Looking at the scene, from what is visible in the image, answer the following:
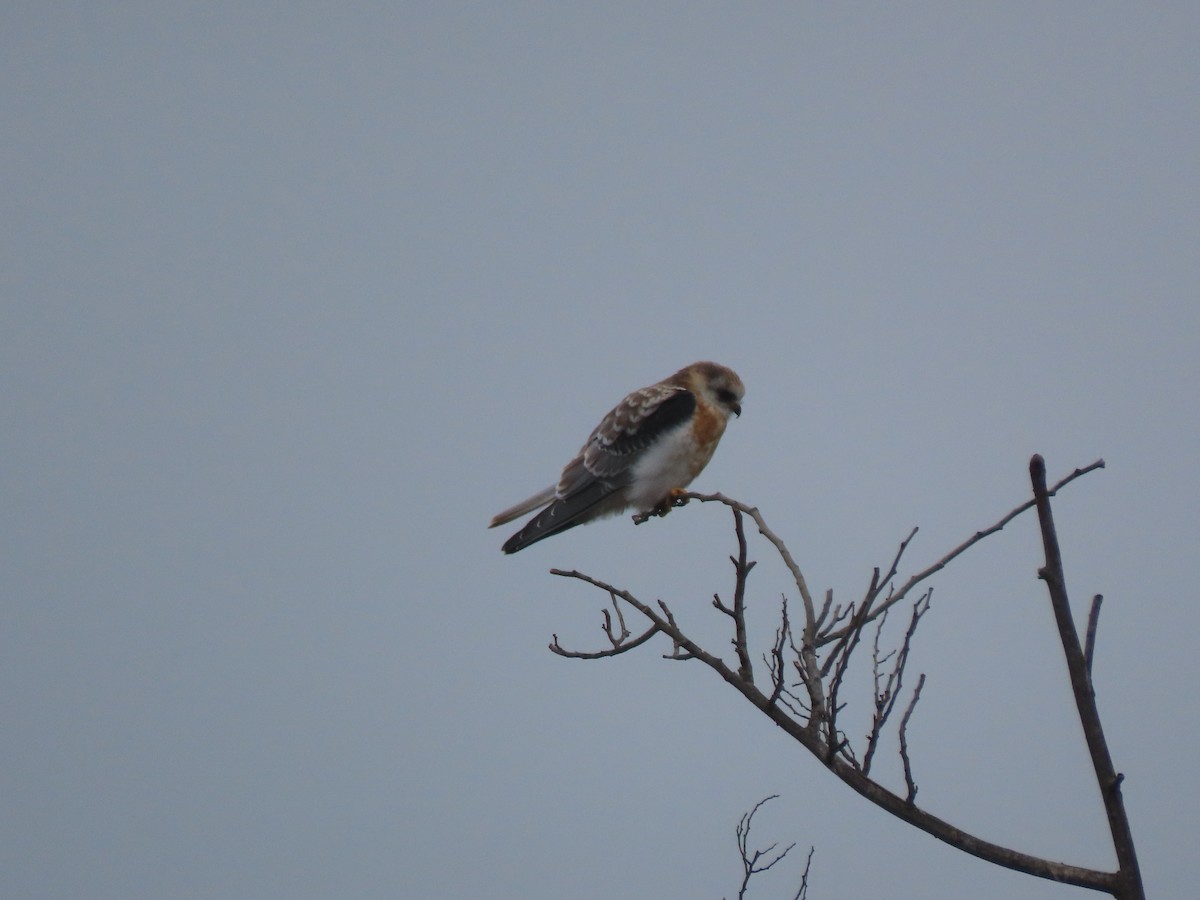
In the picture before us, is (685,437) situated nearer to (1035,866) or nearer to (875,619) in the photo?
(875,619)

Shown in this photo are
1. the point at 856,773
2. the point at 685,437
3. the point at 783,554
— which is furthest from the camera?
the point at 685,437

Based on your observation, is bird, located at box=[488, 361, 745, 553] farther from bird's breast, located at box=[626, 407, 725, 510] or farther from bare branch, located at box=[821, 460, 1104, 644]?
bare branch, located at box=[821, 460, 1104, 644]

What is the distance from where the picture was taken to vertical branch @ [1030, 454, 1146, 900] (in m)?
1.91

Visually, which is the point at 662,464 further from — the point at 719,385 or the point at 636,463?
the point at 719,385

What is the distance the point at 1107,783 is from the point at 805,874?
1703mm

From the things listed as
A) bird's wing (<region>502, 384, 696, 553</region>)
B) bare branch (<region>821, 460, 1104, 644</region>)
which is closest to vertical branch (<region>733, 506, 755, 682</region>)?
bare branch (<region>821, 460, 1104, 644</region>)

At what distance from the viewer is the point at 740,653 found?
2.91m

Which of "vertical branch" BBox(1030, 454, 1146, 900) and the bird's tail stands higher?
the bird's tail

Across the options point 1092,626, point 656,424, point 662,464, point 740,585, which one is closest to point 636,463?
point 662,464


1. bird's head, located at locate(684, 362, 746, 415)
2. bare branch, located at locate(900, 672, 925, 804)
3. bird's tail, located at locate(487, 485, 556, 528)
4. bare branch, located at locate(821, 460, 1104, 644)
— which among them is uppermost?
bird's head, located at locate(684, 362, 746, 415)

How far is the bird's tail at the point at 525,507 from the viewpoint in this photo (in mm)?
6555

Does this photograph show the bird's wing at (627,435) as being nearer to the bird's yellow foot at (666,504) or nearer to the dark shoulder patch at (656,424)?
the dark shoulder patch at (656,424)

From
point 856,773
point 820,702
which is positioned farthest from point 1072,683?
point 820,702

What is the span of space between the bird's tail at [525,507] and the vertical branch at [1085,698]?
15.5 ft
